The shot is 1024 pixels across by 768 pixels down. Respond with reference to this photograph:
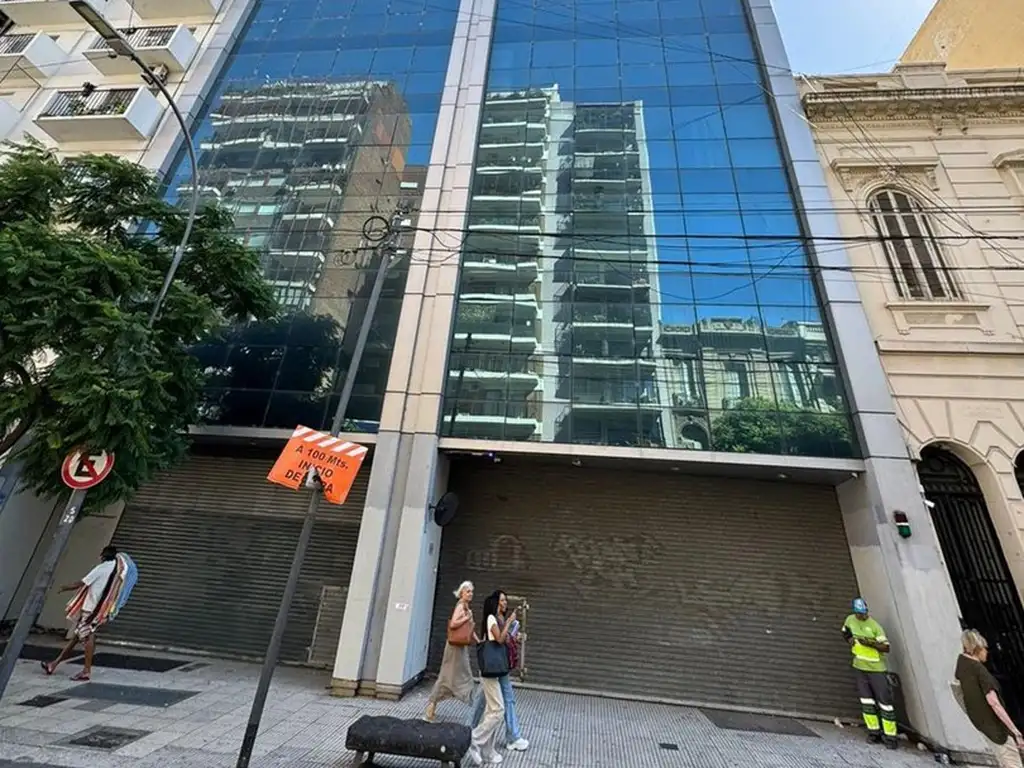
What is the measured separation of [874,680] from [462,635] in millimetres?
6802

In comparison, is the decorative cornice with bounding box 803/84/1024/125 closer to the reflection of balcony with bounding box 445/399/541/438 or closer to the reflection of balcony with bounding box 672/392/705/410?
the reflection of balcony with bounding box 672/392/705/410

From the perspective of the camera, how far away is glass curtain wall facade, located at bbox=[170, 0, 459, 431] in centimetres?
1057

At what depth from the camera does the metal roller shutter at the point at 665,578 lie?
28.8 feet

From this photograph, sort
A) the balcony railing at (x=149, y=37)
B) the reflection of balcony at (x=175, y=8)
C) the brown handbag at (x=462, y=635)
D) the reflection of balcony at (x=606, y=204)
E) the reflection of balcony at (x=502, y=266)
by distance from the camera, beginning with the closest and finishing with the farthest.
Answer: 1. the brown handbag at (x=462, y=635)
2. the reflection of balcony at (x=502, y=266)
3. the reflection of balcony at (x=606, y=204)
4. the balcony railing at (x=149, y=37)
5. the reflection of balcony at (x=175, y=8)

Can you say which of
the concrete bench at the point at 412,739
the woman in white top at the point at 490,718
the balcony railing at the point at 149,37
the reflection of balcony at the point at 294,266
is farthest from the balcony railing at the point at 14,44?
the woman in white top at the point at 490,718

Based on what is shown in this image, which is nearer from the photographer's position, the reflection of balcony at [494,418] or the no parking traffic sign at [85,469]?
the no parking traffic sign at [85,469]

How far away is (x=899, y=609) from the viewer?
25.4ft

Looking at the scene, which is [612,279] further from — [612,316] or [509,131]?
[509,131]

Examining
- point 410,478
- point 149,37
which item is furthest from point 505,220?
point 149,37

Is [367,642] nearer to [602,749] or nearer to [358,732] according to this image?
[358,732]

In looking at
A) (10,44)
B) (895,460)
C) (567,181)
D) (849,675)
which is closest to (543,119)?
(567,181)

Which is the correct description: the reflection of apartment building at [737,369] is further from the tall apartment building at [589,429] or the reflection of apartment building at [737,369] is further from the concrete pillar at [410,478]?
the concrete pillar at [410,478]

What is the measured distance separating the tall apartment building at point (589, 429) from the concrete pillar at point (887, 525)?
0.05 metres

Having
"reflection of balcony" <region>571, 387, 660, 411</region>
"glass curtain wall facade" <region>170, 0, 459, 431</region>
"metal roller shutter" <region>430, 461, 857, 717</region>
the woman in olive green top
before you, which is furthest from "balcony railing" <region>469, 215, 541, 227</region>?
the woman in olive green top
